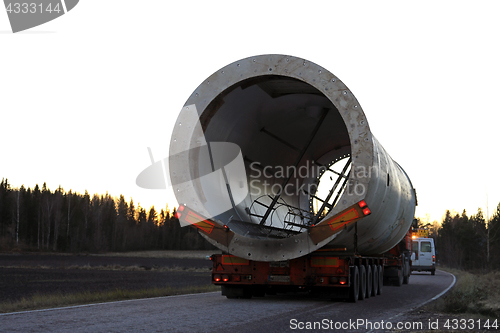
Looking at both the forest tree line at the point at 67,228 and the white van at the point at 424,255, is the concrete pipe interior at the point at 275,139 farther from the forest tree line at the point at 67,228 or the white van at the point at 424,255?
the forest tree line at the point at 67,228

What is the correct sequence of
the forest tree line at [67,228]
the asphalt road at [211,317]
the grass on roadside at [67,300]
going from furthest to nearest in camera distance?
1. the forest tree line at [67,228]
2. the grass on roadside at [67,300]
3. the asphalt road at [211,317]

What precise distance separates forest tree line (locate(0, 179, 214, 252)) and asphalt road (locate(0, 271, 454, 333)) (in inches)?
2171

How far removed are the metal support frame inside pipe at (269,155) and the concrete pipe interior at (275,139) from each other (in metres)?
0.03

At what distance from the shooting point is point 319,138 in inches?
559

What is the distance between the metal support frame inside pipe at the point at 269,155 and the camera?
903 cm

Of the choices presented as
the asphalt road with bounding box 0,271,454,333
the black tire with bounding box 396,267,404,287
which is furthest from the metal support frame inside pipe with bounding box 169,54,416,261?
the black tire with bounding box 396,267,404,287

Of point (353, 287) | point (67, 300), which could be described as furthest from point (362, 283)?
A: point (67, 300)

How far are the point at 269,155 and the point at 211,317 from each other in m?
6.00

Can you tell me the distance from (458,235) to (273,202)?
77.2 m

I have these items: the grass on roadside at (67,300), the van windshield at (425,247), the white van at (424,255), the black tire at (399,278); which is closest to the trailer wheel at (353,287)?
the grass on roadside at (67,300)

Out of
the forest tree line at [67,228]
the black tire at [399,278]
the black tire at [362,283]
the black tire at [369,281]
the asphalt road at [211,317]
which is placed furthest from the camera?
the forest tree line at [67,228]

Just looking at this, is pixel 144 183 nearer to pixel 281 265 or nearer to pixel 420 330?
pixel 281 265

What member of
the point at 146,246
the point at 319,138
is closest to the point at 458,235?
the point at 146,246

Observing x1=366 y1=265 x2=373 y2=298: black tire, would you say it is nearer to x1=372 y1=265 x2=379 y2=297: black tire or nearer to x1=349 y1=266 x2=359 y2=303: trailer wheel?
x1=372 y1=265 x2=379 y2=297: black tire
